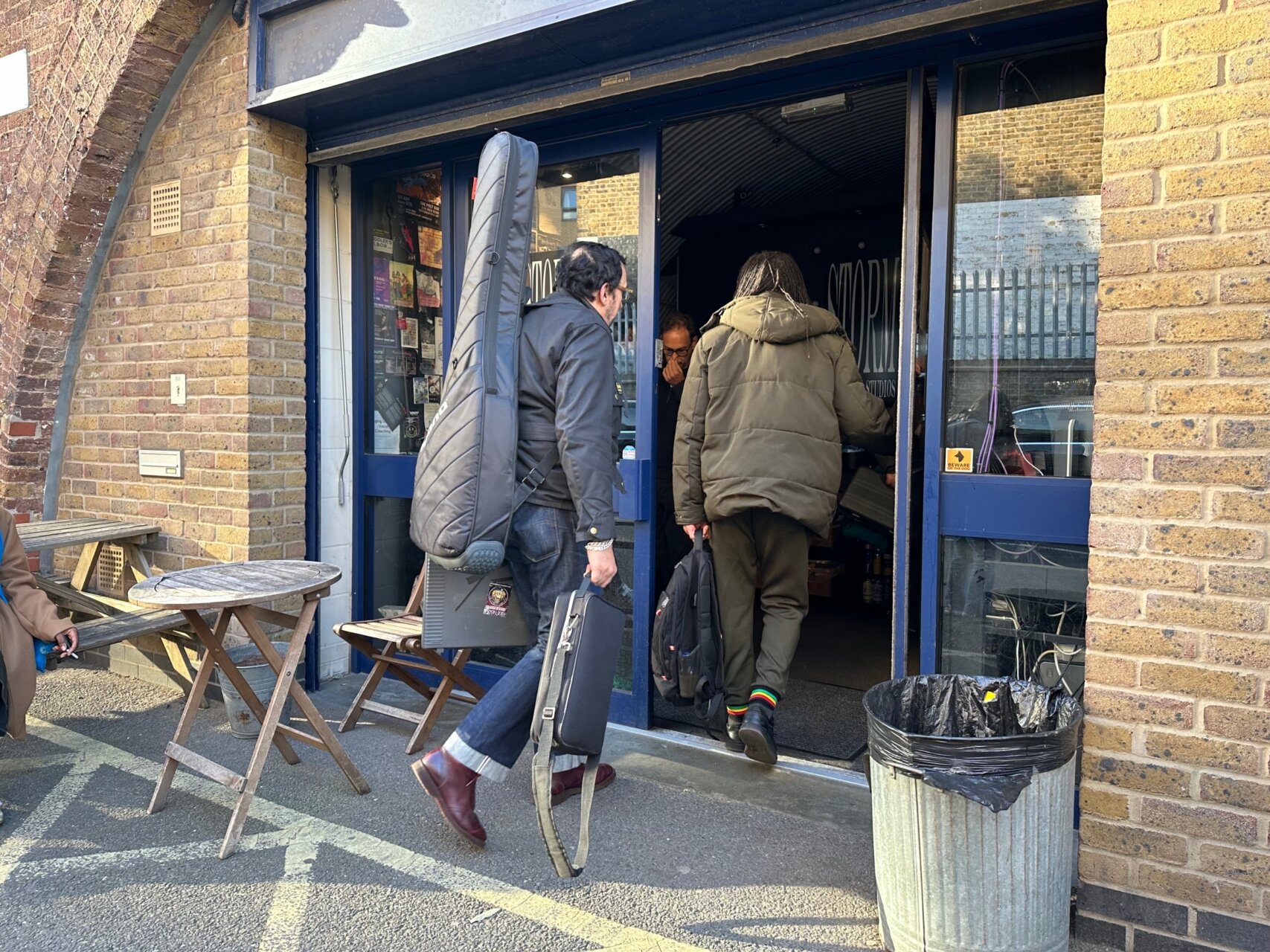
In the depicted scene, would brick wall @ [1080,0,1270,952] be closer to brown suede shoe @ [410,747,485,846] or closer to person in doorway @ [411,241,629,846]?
person in doorway @ [411,241,629,846]

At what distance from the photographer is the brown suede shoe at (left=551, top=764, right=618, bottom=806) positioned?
3.36 metres

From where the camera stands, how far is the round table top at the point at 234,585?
3.09 metres

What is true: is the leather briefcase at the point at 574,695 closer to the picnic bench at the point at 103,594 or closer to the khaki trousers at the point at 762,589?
the khaki trousers at the point at 762,589

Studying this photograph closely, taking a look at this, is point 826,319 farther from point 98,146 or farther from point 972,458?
point 98,146

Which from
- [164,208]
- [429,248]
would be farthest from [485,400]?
[164,208]

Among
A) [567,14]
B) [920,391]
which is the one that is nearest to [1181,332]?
[920,391]

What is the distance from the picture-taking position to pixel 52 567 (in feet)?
17.4

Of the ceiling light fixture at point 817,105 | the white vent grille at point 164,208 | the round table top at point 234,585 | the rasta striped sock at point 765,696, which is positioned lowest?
the rasta striped sock at point 765,696

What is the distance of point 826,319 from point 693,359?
0.56m

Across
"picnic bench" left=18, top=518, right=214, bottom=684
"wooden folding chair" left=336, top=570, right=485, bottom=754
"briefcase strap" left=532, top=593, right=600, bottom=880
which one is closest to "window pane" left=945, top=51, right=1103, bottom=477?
"briefcase strap" left=532, top=593, right=600, bottom=880

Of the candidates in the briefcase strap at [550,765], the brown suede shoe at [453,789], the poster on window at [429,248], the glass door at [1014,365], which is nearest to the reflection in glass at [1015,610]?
the glass door at [1014,365]

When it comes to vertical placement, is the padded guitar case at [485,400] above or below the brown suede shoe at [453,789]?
above

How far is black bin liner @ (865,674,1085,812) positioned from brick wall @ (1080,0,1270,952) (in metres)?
0.18

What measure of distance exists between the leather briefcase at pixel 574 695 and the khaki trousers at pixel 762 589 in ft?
3.66
